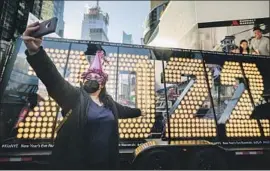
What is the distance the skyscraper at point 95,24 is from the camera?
5.42 meters

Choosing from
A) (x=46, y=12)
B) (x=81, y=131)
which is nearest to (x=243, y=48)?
(x=81, y=131)

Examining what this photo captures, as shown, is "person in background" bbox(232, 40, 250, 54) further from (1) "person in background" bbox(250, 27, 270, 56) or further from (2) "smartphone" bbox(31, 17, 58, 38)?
(2) "smartphone" bbox(31, 17, 58, 38)

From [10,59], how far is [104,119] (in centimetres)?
206

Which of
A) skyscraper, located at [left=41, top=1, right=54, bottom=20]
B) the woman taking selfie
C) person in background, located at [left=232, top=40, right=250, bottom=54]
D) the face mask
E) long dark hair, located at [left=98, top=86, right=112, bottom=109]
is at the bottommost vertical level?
the woman taking selfie

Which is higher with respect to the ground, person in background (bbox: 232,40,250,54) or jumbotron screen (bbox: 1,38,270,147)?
person in background (bbox: 232,40,250,54)

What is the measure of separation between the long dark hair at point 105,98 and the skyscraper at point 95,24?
199 centimetres

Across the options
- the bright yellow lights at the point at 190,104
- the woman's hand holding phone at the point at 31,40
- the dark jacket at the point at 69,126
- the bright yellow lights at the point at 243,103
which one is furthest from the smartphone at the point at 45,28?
the bright yellow lights at the point at 243,103

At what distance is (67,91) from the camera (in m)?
3.11

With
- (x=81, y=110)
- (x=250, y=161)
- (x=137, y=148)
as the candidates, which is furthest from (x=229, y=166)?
(x=81, y=110)

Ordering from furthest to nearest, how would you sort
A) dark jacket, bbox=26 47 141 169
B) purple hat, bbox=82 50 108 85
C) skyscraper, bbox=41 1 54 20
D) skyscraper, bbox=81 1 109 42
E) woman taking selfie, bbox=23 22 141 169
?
skyscraper, bbox=41 1 54 20 → skyscraper, bbox=81 1 109 42 → purple hat, bbox=82 50 108 85 → woman taking selfie, bbox=23 22 141 169 → dark jacket, bbox=26 47 141 169

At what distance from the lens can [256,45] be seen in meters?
7.08

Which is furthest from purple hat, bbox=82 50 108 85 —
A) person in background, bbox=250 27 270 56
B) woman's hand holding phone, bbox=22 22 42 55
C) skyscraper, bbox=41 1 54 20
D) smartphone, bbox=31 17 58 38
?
person in background, bbox=250 27 270 56

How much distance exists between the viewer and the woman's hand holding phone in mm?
2266

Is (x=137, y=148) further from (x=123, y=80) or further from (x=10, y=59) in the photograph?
(x=10, y=59)
